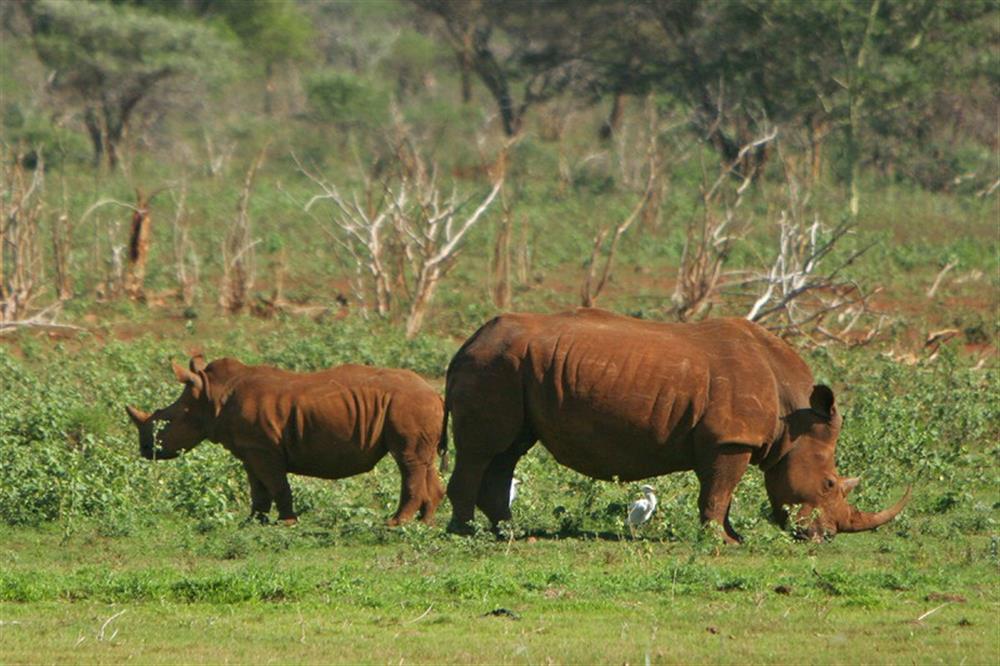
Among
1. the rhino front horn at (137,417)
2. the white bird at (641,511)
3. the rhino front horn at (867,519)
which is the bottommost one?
the rhino front horn at (137,417)

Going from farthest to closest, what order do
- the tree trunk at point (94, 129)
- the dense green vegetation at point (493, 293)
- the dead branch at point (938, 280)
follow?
the tree trunk at point (94, 129)
the dead branch at point (938, 280)
the dense green vegetation at point (493, 293)

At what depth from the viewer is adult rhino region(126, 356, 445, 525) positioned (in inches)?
468

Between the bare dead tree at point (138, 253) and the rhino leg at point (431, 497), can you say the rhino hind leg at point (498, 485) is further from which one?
the bare dead tree at point (138, 253)

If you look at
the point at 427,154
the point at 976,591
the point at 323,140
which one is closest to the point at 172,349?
the point at 976,591

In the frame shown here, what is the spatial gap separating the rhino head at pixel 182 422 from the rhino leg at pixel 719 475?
11.2 ft

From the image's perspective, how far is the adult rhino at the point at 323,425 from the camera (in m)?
11.9

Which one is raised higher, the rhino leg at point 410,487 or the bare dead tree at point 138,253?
the rhino leg at point 410,487

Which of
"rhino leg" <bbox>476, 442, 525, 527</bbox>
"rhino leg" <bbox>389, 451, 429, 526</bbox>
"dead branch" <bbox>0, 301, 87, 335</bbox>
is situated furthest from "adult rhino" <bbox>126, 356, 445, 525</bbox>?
"dead branch" <bbox>0, 301, 87, 335</bbox>

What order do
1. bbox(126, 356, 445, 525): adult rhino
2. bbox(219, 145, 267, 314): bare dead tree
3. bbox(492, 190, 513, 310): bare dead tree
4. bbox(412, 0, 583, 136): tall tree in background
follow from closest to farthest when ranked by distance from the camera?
bbox(126, 356, 445, 525): adult rhino, bbox(219, 145, 267, 314): bare dead tree, bbox(492, 190, 513, 310): bare dead tree, bbox(412, 0, 583, 136): tall tree in background

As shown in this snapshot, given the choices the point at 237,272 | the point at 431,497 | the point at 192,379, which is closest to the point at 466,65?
the point at 237,272

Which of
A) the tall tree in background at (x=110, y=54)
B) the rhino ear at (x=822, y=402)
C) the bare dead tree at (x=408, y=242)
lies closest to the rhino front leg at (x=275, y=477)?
the rhino ear at (x=822, y=402)

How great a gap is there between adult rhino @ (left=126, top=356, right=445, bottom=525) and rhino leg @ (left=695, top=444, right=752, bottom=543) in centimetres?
186

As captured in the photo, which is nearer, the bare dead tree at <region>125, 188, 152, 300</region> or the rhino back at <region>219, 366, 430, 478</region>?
the rhino back at <region>219, 366, 430, 478</region>

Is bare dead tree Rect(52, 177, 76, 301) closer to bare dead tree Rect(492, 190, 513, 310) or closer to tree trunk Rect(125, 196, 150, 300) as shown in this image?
tree trunk Rect(125, 196, 150, 300)
